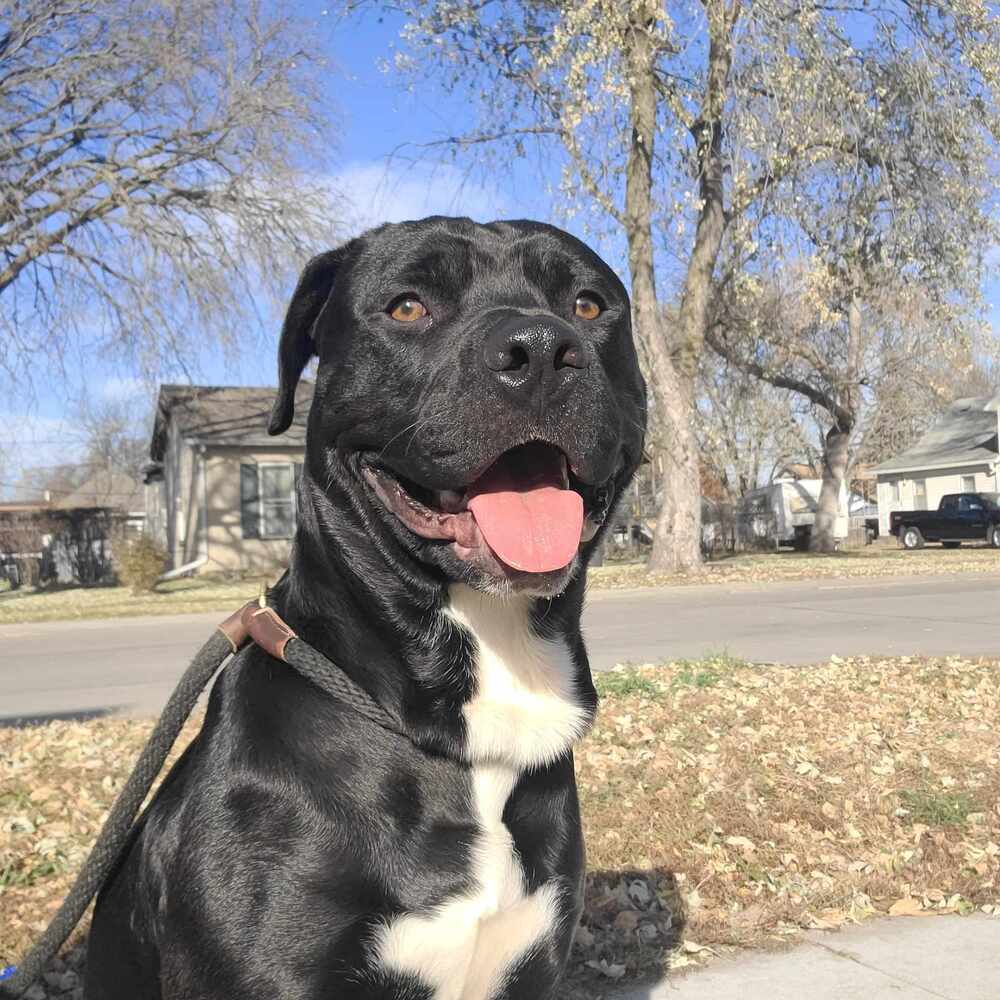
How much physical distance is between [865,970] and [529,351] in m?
2.47

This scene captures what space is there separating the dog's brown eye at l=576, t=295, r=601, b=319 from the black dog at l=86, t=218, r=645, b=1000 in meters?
0.16

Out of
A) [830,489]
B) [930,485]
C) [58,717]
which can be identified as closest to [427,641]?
[58,717]

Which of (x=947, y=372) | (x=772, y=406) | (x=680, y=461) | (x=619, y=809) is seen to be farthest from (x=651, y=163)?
(x=772, y=406)

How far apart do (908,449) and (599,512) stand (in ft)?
167

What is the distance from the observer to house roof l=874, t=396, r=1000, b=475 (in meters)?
44.3

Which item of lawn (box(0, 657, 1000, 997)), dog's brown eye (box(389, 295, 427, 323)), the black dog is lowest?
lawn (box(0, 657, 1000, 997))

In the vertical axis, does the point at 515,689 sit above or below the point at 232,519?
below

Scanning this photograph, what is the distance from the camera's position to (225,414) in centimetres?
2872

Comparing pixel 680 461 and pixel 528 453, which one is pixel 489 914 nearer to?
pixel 528 453

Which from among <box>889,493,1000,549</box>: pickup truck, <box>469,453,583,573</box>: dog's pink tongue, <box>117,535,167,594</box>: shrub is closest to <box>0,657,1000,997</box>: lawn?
<box>469,453,583,573</box>: dog's pink tongue

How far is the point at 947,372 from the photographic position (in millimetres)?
34719

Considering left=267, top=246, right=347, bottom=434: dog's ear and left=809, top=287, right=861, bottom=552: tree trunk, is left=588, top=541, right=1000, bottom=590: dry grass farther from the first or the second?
left=267, top=246, right=347, bottom=434: dog's ear

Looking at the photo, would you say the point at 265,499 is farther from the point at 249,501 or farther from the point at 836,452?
the point at 836,452

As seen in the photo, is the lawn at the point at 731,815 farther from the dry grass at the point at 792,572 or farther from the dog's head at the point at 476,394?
the dry grass at the point at 792,572
